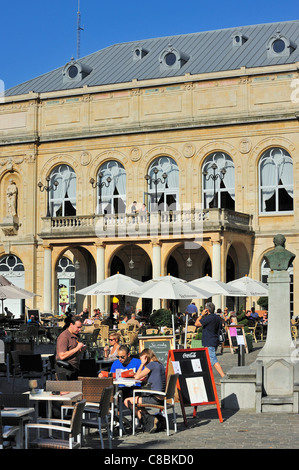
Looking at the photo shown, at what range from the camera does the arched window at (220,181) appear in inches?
1804

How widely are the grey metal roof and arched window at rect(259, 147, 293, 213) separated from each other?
4917 millimetres

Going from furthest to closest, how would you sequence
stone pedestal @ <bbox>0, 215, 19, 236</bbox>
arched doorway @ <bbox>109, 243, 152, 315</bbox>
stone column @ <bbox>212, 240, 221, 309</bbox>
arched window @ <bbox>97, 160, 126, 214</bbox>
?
stone pedestal @ <bbox>0, 215, 19, 236</bbox>, arched window @ <bbox>97, 160, 126, 214</bbox>, arched doorway @ <bbox>109, 243, 152, 315</bbox>, stone column @ <bbox>212, 240, 221, 309</bbox>

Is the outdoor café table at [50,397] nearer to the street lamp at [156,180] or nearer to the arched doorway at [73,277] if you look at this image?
the street lamp at [156,180]

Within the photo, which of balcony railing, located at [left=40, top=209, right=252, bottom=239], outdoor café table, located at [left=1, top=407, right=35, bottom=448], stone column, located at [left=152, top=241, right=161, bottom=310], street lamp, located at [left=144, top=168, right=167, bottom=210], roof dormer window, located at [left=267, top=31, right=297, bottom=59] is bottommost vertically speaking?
outdoor café table, located at [left=1, top=407, right=35, bottom=448]

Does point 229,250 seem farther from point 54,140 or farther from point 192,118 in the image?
point 54,140

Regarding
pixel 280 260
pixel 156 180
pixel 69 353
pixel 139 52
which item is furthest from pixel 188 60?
pixel 69 353

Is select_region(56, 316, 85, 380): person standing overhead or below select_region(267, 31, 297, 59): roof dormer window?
below

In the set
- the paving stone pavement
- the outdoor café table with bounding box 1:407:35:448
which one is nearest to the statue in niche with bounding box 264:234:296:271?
the paving stone pavement

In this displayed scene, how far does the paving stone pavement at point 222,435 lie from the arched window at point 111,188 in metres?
32.8

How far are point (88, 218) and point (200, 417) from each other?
1169 inches

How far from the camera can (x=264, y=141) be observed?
44719 millimetres

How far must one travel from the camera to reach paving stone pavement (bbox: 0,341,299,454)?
12117 millimetres

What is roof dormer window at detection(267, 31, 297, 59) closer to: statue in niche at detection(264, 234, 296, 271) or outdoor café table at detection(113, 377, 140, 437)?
statue in niche at detection(264, 234, 296, 271)
